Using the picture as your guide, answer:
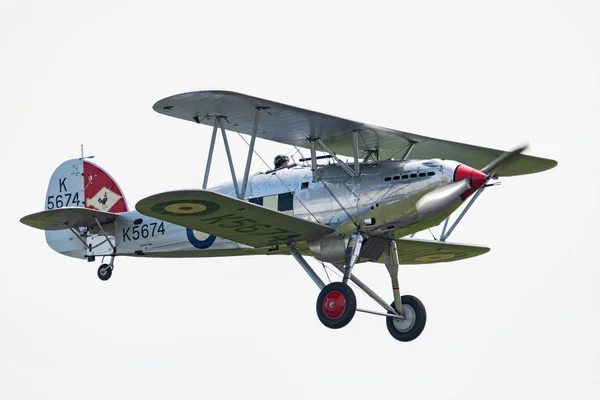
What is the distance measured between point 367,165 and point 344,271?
1577 millimetres

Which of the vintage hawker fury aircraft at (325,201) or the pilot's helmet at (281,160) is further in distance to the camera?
the pilot's helmet at (281,160)

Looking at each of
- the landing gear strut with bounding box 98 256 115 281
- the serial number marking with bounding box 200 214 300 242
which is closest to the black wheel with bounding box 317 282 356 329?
the serial number marking with bounding box 200 214 300 242

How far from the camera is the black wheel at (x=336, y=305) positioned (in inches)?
680

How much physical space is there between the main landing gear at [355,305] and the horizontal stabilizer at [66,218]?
3611 mm

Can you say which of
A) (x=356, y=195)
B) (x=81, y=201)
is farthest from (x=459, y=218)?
(x=81, y=201)

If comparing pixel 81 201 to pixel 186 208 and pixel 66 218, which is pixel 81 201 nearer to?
pixel 66 218

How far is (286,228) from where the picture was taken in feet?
58.4

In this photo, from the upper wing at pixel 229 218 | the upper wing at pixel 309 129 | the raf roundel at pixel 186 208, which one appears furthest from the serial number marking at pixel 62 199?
the raf roundel at pixel 186 208

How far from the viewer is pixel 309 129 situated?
1819 centimetres

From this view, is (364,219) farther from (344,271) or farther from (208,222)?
(208,222)

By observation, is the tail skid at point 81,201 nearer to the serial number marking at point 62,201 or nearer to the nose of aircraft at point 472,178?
the serial number marking at point 62,201

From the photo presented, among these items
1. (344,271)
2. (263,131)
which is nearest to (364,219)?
(344,271)

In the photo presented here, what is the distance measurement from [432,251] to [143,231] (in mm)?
4568

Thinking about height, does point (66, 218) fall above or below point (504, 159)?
below
